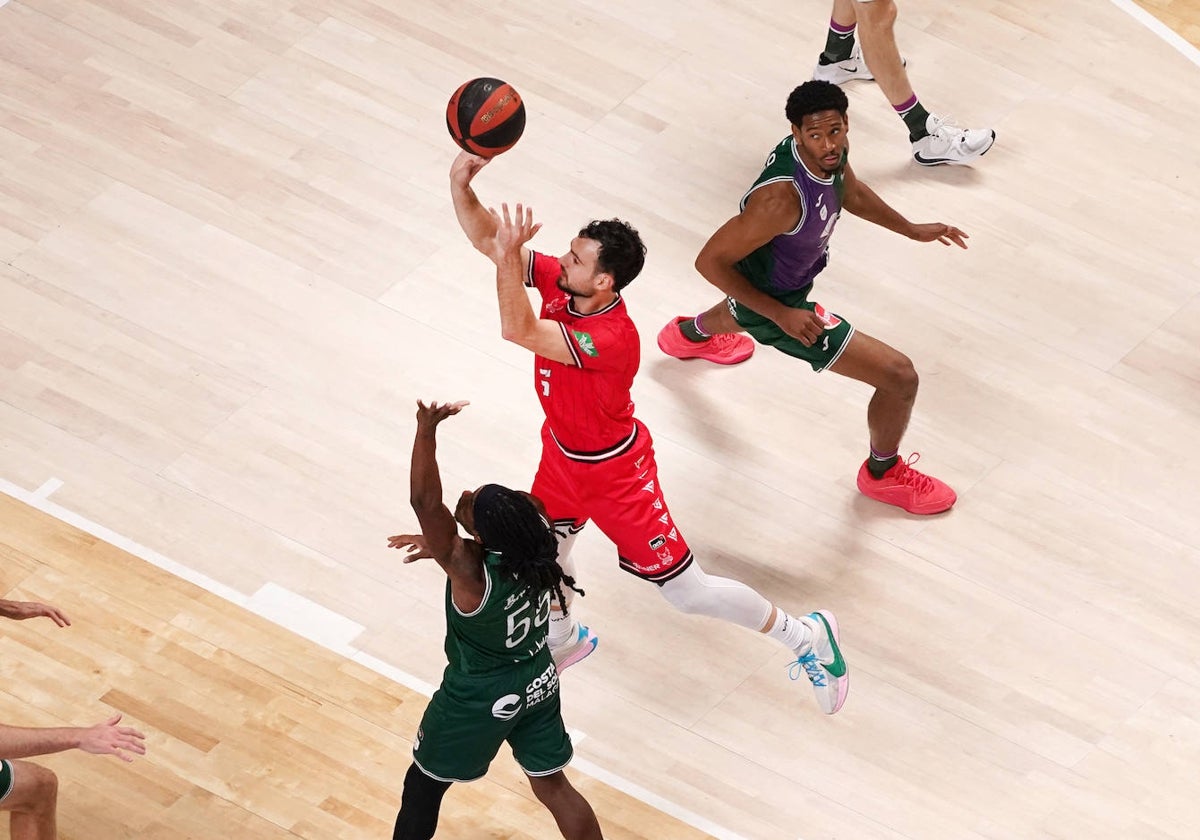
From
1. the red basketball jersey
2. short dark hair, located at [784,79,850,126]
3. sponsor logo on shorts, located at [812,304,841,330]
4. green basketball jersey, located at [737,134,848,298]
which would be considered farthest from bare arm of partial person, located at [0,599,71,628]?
short dark hair, located at [784,79,850,126]

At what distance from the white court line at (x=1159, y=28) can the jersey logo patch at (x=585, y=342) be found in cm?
520

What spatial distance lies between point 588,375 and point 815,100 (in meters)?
1.52

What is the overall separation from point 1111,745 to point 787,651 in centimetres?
119

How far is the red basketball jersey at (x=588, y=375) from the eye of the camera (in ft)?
20.7

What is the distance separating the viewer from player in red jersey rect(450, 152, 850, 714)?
Result: 6.25 meters

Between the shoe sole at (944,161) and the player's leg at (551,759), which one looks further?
the shoe sole at (944,161)

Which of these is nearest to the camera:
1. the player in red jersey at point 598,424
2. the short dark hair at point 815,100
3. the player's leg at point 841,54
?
the player in red jersey at point 598,424

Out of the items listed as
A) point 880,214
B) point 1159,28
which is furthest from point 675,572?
point 1159,28

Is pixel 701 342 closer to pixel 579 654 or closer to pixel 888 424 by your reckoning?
pixel 888 424

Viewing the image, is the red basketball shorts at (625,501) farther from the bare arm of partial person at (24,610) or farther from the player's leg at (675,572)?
the bare arm of partial person at (24,610)

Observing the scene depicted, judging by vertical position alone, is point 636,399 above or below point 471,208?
below

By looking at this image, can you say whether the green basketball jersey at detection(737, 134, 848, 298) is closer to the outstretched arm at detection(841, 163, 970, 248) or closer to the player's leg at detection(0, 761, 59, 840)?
the outstretched arm at detection(841, 163, 970, 248)

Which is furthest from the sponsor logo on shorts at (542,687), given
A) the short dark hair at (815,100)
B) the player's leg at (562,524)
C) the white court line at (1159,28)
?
the white court line at (1159,28)

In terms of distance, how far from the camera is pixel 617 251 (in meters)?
6.29
